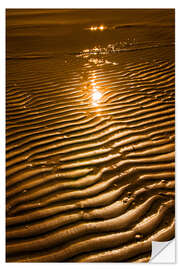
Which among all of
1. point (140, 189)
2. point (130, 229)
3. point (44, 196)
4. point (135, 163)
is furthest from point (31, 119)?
point (130, 229)

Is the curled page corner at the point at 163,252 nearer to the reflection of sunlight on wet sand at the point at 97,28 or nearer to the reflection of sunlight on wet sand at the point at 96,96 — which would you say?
the reflection of sunlight on wet sand at the point at 96,96

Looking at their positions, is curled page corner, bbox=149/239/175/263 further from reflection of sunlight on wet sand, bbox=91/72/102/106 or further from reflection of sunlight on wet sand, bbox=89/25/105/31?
reflection of sunlight on wet sand, bbox=89/25/105/31

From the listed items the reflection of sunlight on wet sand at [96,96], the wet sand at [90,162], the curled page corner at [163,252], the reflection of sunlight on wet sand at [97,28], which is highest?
the reflection of sunlight on wet sand at [97,28]

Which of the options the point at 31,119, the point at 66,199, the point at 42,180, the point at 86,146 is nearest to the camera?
the point at 66,199

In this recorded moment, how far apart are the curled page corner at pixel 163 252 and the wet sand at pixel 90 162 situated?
0.06 meters

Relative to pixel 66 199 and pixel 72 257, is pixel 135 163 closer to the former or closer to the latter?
pixel 66 199

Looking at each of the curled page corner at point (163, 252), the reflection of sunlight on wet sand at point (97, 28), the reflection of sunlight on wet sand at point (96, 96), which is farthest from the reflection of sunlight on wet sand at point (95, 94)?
the reflection of sunlight on wet sand at point (97, 28)

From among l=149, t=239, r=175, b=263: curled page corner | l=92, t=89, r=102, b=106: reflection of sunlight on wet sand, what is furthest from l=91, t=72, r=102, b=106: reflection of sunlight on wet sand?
l=149, t=239, r=175, b=263: curled page corner

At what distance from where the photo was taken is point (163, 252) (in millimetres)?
1675

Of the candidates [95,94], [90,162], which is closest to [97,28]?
[95,94]

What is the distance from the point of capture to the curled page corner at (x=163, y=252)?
1.61 m

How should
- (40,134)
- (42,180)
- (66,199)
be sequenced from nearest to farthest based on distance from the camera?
A: (66,199), (42,180), (40,134)

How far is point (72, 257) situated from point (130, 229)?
529 millimetres
